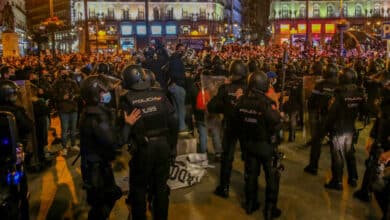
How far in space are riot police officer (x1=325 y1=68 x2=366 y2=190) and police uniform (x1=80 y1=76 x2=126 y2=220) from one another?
343 centimetres

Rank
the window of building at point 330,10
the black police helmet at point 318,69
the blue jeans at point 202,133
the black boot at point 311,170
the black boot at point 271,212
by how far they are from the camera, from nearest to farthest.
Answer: the black boot at point 271,212 → the black boot at point 311,170 → the blue jeans at point 202,133 → the black police helmet at point 318,69 → the window of building at point 330,10

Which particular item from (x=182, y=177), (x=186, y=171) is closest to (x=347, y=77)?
(x=186, y=171)

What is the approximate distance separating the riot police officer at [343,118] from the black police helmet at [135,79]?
10.5 ft

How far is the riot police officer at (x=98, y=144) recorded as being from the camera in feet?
15.1

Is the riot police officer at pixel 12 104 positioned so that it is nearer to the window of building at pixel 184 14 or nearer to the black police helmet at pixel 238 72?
the black police helmet at pixel 238 72

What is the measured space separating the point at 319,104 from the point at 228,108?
2523 mm

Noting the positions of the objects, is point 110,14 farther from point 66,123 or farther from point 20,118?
point 20,118

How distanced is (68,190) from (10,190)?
258 cm

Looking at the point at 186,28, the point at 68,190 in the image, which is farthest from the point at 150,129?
the point at 186,28

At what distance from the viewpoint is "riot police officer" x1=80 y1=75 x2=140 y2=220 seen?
4.61m

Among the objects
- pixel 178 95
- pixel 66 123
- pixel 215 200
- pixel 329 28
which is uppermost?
pixel 329 28

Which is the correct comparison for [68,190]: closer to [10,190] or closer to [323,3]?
[10,190]

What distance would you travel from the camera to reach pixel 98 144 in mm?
4664

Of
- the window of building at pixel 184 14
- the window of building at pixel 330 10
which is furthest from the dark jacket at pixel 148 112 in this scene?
the window of building at pixel 330 10
